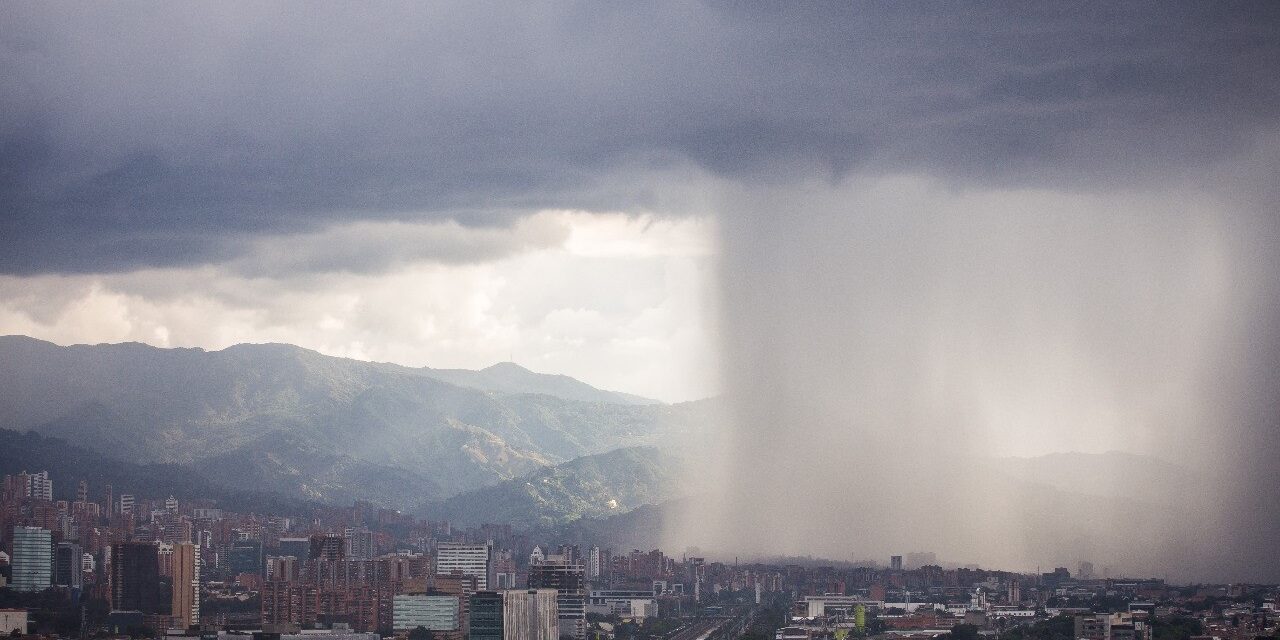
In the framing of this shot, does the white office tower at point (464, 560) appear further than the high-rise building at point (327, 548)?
Yes

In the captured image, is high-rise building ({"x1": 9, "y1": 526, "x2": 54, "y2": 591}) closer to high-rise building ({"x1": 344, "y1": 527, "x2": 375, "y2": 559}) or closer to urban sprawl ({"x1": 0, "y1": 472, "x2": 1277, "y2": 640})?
urban sprawl ({"x1": 0, "y1": 472, "x2": 1277, "y2": 640})

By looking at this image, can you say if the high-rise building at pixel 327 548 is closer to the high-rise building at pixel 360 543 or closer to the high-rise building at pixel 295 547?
the high-rise building at pixel 295 547

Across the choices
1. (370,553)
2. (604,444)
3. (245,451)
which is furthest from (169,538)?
(604,444)

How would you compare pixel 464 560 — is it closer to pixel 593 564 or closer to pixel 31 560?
pixel 593 564

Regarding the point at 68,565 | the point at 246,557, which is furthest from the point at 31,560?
the point at 246,557

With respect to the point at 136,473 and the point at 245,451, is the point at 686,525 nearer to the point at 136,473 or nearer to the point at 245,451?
the point at 136,473

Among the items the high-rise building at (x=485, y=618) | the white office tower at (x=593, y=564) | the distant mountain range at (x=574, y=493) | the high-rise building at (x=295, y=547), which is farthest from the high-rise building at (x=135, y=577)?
the distant mountain range at (x=574, y=493)
